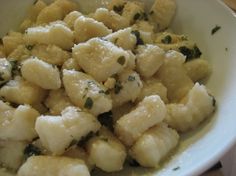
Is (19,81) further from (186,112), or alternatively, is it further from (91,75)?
(186,112)

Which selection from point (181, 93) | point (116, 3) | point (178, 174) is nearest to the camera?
point (178, 174)

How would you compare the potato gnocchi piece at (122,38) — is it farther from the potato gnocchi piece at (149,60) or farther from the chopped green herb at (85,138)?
the chopped green herb at (85,138)

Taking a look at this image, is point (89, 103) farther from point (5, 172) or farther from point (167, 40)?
point (167, 40)

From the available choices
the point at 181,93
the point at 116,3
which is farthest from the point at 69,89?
the point at 116,3

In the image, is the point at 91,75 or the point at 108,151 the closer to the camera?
the point at 108,151

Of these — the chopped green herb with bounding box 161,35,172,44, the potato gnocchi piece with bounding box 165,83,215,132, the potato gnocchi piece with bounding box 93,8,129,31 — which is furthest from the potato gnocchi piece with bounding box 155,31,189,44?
the potato gnocchi piece with bounding box 165,83,215,132

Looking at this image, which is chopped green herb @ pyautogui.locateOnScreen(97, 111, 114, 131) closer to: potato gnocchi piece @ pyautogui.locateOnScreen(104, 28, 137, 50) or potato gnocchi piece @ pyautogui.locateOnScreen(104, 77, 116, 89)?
potato gnocchi piece @ pyautogui.locateOnScreen(104, 77, 116, 89)

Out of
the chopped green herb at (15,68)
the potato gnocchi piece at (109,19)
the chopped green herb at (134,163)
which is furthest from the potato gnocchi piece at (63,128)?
the potato gnocchi piece at (109,19)
